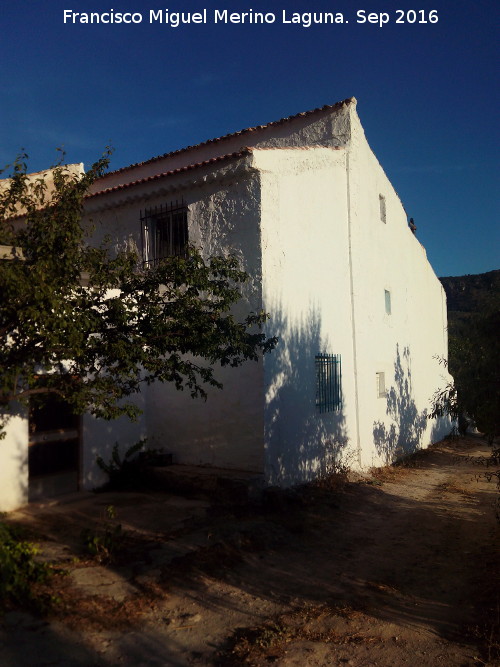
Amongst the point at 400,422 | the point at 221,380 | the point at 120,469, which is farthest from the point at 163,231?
the point at 400,422

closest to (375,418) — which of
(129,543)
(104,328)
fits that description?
(129,543)

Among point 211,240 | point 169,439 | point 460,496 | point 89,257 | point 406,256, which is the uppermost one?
point 406,256

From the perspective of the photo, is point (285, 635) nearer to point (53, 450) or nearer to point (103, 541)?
point (103, 541)

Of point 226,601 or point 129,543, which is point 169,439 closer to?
point 129,543

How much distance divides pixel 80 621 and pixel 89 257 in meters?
3.41

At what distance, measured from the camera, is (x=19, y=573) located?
4.78 metres

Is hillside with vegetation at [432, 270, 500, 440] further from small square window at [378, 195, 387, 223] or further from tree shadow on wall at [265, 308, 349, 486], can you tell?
small square window at [378, 195, 387, 223]

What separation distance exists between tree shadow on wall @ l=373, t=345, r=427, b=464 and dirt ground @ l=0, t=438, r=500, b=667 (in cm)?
358

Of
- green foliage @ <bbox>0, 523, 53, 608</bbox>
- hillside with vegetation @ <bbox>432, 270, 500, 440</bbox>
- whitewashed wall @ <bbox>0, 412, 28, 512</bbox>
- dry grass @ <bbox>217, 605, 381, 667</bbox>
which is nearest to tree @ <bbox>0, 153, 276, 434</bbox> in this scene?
green foliage @ <bbox>0, 523, 53, 608</bbox>

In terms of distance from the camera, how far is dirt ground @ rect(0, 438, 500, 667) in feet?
13.7

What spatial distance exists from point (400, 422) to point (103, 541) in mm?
9877

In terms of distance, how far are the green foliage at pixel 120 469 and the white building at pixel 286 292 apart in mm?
174

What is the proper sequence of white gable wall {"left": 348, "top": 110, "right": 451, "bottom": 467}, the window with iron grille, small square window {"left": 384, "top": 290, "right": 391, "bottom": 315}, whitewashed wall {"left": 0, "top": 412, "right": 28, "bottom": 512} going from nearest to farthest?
1. whitewashed wall {"left": 0, "top": 412, "right": 28, "bottom": 512}
2. the window with iron grille
3. white gable wall {"left": 348, "top": 110, "right": 451, "bottom": 467}
4. small square window {"left": 384, "top": 290, "right": 391, "bottom": 315}

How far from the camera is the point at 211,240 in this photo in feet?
31.4
